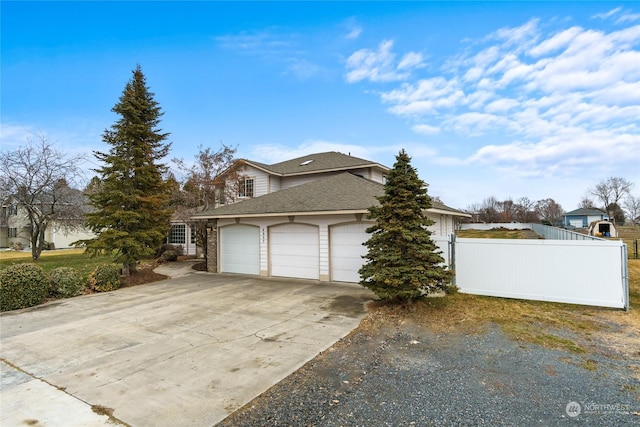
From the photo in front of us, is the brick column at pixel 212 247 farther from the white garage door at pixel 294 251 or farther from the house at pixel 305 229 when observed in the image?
the white garage door at pixel 294 251

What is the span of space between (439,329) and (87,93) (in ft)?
56.6

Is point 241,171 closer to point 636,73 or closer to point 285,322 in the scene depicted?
point 285,322

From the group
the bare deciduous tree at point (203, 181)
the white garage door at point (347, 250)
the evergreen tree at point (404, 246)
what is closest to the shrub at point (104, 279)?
the bare deciduous tree at point (203, 181)

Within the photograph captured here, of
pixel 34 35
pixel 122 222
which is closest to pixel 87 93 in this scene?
pixel 34 35

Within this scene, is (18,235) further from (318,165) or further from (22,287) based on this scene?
Result: (318,165)

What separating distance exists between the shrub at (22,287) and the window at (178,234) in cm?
1302

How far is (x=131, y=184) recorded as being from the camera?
1218 cm

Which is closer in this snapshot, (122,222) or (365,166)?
(122,222)

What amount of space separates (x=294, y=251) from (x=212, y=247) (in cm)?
448

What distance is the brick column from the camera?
14.1 metres

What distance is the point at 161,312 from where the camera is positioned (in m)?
7.64

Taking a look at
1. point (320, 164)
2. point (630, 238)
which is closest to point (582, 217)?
point (630, 238)

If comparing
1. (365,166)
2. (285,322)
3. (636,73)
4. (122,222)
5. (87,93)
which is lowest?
(285,322)

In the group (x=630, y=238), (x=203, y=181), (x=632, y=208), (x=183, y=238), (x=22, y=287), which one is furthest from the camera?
(x=632, y=208)
